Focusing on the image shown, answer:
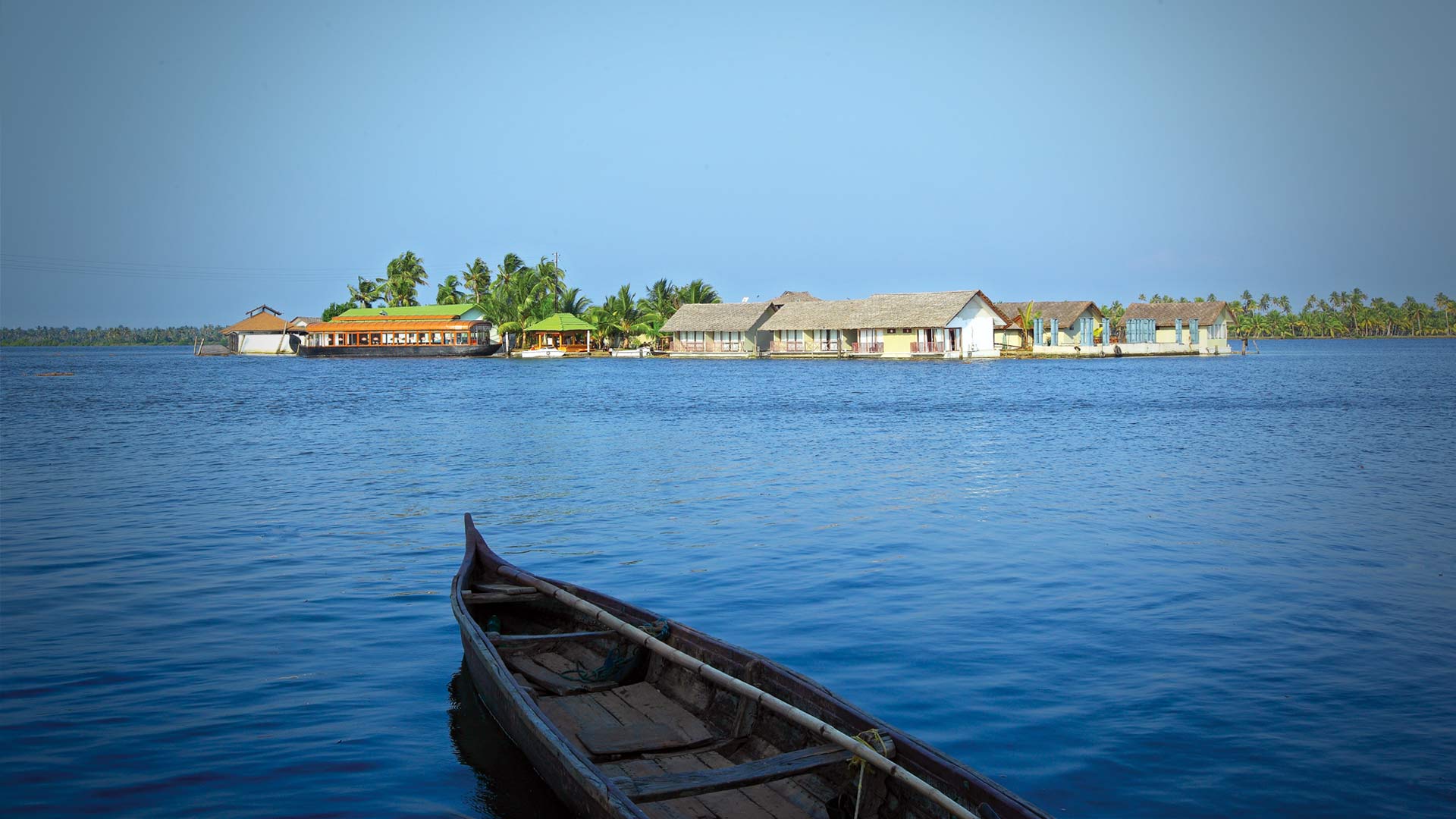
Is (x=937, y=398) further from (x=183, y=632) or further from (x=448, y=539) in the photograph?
(x=183, y=632)

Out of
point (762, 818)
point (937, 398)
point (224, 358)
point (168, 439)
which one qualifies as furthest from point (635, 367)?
point (762, 818)

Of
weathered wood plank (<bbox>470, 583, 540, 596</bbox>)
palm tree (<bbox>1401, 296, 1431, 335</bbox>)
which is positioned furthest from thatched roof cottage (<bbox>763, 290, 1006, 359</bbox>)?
palm tree (<bbox>1401, 296, 1431, 335</bbox>)

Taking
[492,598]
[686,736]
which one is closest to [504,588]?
[492,598]

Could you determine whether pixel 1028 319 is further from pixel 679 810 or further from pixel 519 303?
pixel 679 810

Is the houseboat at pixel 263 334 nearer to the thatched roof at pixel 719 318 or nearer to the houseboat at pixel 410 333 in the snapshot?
the houseboat at pixel 410 333

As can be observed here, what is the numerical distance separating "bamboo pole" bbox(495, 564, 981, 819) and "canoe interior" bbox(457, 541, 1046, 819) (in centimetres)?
9

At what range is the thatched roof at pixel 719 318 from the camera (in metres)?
81.8

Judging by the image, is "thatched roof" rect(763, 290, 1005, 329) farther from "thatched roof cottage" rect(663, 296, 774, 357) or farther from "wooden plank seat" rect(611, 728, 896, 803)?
"wooden plank seat" rect(611, 728, 896, 803)

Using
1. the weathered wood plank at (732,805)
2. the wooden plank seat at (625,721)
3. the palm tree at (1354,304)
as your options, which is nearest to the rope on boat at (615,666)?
the wooden plank seat at (625,721)

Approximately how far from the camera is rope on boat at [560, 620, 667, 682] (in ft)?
23.2

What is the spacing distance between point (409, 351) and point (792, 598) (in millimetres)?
83757

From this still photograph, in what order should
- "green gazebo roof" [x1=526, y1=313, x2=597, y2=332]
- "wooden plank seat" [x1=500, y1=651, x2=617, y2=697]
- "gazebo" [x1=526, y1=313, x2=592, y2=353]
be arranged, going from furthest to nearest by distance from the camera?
1. "gazebo" [x1=526, y1=313, x2=592, y2=353]
2. "green gazebo roof" [x1=526, y1=313, x2=597, y2=332]
3. "wooden plank seat" [x1=500, y1=651, x2=617, y2=697]

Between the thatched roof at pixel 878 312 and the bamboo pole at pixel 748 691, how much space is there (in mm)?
62510

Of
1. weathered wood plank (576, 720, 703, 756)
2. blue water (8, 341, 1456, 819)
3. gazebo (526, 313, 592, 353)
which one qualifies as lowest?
blue water (8, 341, 1456, 819)
